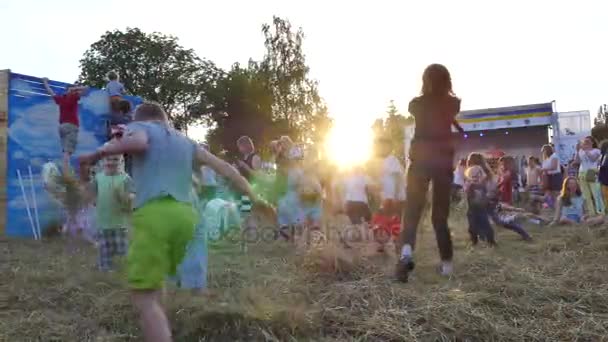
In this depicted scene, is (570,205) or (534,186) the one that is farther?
(534,186)

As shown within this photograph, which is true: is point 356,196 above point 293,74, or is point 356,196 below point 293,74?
below

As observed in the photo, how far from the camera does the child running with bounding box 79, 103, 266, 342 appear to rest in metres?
2.86

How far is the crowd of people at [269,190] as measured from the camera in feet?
9.86

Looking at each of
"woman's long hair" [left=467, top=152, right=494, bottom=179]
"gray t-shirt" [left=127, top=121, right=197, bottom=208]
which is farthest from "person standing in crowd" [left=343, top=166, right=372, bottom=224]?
"gray t-shirt" [left=127, top=121, right=197, bottom=208]

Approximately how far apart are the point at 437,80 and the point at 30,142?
7658 millimetres

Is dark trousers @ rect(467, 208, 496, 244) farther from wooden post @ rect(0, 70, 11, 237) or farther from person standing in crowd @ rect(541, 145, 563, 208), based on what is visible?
wooden post @ rect(0, 70, 11, 237)

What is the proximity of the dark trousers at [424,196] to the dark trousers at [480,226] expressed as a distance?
113 inches

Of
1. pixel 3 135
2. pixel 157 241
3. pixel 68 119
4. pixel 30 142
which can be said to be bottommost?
pixel 157 241

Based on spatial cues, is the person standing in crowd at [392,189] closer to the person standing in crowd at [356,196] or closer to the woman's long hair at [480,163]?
the person standing in crowd at [356,196]

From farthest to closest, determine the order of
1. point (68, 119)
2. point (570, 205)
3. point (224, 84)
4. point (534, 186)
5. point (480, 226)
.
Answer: point (224, 84), point (534, 186), point (570, 205), point (68, 119), point (480, 226)

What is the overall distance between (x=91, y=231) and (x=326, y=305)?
5828 mm

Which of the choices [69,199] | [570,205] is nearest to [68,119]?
[69,199]

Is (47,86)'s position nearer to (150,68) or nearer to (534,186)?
(534,186)

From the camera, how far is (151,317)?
9.30 feet
